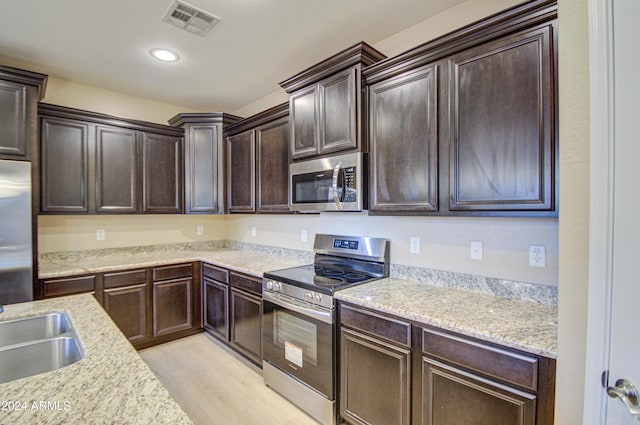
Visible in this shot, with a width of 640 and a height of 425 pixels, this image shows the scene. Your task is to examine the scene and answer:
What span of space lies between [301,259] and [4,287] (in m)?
2.36

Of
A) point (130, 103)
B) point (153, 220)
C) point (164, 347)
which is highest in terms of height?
point (130, 103)

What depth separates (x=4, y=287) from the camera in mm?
2289

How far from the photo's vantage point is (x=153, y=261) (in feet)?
10.5

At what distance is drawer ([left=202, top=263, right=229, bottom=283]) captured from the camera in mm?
3037

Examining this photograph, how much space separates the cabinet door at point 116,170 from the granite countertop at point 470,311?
266 cm

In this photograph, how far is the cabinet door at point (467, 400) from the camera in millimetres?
1250

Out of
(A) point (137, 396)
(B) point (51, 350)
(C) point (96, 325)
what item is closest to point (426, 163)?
(A) point (137, 396)

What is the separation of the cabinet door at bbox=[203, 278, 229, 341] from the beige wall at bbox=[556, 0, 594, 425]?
2.65 meters

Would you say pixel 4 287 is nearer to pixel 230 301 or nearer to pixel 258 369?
pixel 230 301

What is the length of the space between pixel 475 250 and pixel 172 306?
3.03 m

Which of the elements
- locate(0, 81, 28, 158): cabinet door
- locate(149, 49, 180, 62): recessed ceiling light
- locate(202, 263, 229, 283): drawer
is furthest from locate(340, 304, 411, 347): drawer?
locate(0, 81, 28, 158): cabinet door

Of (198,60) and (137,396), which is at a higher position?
(198,60)

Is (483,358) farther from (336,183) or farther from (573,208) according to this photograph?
(336,183)

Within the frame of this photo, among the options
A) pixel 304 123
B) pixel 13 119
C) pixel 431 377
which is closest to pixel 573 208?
pixel 431 377
